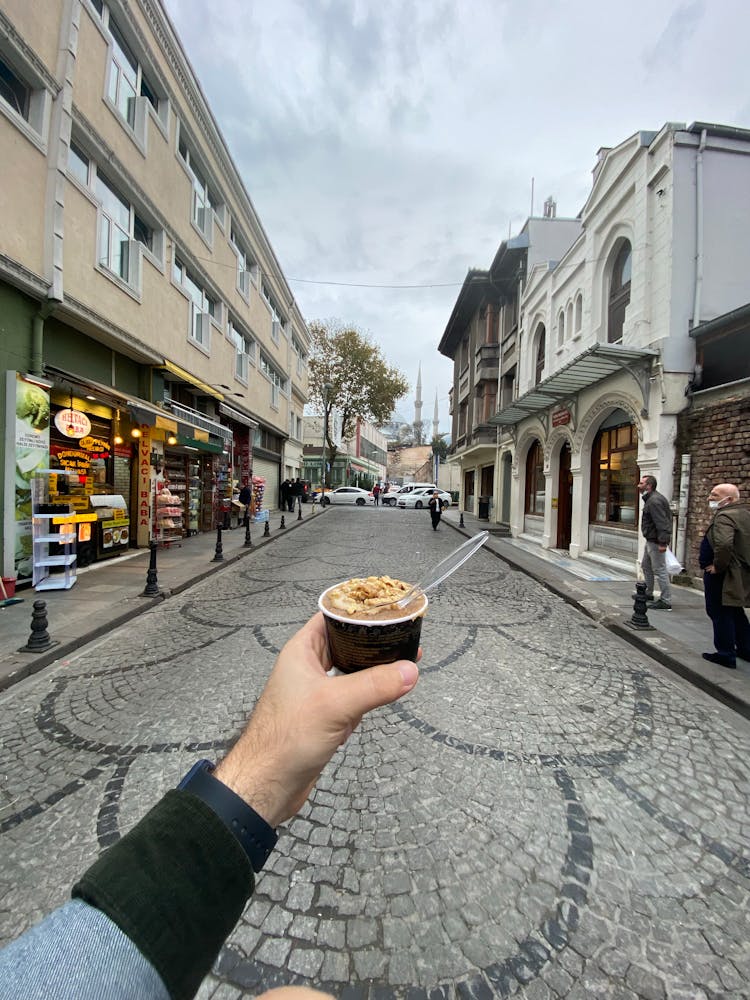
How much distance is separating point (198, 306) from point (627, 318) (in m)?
11.9

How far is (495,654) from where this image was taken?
4.73 m

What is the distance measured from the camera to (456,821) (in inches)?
92.5

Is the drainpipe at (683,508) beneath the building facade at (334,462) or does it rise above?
beneath

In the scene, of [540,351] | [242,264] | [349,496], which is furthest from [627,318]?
[349,496]

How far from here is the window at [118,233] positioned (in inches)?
341

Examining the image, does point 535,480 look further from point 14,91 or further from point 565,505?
point 14,91

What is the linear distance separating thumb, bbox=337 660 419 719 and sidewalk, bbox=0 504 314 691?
4.35 metres

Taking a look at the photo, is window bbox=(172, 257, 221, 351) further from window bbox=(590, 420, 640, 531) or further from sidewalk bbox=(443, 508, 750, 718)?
window bbox=(590, 420, 640, 531)

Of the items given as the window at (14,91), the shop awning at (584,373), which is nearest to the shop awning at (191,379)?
the window at (14,91)

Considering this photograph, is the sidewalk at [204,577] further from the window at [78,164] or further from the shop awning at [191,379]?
the window at [78,164]

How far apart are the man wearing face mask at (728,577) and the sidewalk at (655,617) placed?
0.65 ft

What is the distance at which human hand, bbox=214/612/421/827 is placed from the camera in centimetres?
106

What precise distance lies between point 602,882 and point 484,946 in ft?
2.29

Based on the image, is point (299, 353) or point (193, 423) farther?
point (299, 353)
